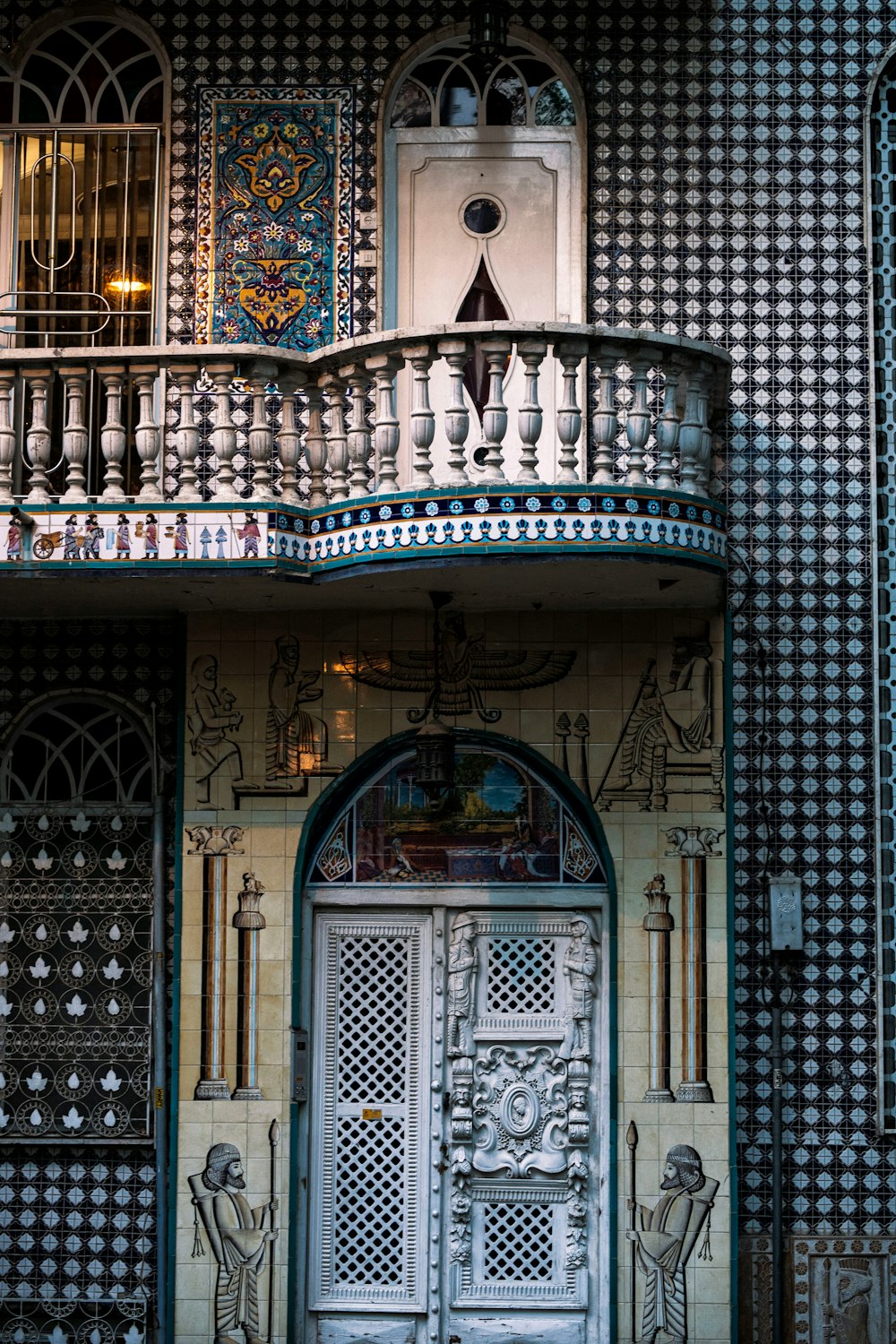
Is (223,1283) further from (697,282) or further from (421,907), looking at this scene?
(697,282)

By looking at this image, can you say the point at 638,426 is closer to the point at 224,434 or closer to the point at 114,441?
the point at 224,434

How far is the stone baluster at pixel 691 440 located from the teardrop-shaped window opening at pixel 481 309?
5.46 feet

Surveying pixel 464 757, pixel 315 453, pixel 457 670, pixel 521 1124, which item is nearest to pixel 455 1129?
pixel 521 1124

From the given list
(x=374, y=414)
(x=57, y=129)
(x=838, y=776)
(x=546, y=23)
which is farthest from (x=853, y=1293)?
(x=57, y=129)

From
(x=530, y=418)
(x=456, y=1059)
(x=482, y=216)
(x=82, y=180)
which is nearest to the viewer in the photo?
(x=530, y=418)

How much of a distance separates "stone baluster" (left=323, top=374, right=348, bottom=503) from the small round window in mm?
1989

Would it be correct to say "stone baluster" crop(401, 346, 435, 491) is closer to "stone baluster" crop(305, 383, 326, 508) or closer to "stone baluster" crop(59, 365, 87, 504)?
"stone baluster" crop(305, 383, 326, 508)

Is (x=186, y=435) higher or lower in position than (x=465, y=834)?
higher

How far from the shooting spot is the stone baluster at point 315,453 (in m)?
9.77

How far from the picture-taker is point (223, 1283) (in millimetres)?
10297

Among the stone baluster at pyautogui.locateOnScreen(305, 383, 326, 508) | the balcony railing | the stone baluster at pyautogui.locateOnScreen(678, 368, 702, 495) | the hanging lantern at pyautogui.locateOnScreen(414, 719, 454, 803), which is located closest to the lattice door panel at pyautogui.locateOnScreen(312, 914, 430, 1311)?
the hanging lantern at pyautogui.locateOnScreen(414, 719, 454, 803)

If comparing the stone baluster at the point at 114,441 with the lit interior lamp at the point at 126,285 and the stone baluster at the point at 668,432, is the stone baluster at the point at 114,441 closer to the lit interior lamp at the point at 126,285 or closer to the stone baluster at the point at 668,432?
the lit interior lamp at the point at 126,285

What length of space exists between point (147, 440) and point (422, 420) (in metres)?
1.57

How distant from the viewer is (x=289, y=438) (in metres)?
9.71
